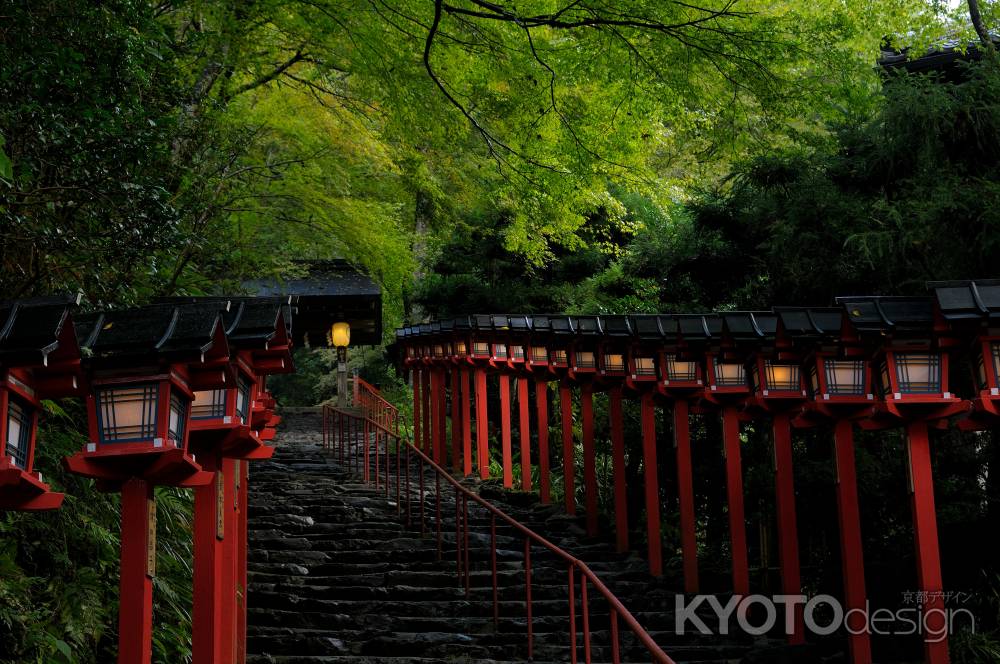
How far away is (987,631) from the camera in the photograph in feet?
30.0

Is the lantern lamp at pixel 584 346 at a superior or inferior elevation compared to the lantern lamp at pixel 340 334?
inferior

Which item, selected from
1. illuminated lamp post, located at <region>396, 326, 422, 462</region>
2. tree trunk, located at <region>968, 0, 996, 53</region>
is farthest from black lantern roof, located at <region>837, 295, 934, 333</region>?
illuminated lamp post, located at <region>396, 326, 422, 462</region>

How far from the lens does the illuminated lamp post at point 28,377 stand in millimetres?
4473

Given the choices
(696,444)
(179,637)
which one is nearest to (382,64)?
(179,637)

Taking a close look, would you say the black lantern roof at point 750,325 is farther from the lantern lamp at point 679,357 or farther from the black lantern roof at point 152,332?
the black lantern roof at point 152,332

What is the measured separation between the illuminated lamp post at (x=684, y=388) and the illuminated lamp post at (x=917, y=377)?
122 inches

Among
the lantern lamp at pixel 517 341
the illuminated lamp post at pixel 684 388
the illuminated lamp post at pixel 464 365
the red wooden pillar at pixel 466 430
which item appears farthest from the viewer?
the red wooden pillar at pixel 466 430

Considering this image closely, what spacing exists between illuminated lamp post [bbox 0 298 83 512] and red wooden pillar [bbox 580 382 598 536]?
32.3 feet

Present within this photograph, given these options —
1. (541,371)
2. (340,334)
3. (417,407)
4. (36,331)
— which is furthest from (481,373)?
(36,331)

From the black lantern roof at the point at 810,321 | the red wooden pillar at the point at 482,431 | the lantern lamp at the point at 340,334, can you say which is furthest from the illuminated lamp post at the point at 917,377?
the lantern lamp at the point at 340,334

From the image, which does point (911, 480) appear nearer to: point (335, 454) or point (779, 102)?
point (779, 102)

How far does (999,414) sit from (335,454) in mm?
14799

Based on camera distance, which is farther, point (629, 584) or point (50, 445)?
point (629, 584)

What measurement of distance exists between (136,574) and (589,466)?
948 centimetres
